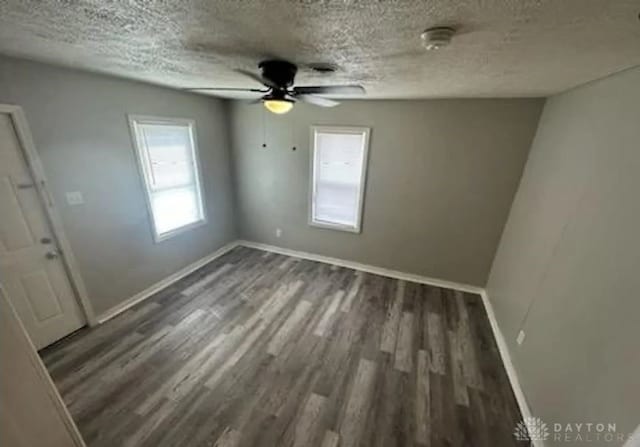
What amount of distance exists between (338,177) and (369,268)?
1.50 m

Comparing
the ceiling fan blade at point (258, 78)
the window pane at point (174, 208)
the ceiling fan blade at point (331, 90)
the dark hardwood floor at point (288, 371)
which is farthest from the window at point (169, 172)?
the ceiling fan blade at point (331, 90)

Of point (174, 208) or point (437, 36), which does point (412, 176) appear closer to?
point (437, 36)

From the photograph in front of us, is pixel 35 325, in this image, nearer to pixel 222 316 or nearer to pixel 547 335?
pixel 222 316

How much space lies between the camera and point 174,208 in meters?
3.62

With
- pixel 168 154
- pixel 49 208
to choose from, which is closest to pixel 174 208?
pixel 168 154

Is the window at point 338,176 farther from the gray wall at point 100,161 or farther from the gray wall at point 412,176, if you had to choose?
the gray wall at point 100,161

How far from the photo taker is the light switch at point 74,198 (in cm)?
245

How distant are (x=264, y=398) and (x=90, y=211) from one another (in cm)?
245

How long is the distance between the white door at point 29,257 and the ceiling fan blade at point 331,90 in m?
2.30

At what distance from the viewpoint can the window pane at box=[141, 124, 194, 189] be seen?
319cm

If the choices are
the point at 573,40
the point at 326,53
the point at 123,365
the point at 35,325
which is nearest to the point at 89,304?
the point at 35,325

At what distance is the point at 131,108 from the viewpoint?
2.84 m

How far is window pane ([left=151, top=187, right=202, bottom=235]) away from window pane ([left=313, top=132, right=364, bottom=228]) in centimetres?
184

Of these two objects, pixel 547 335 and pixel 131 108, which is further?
pixel 131 108
